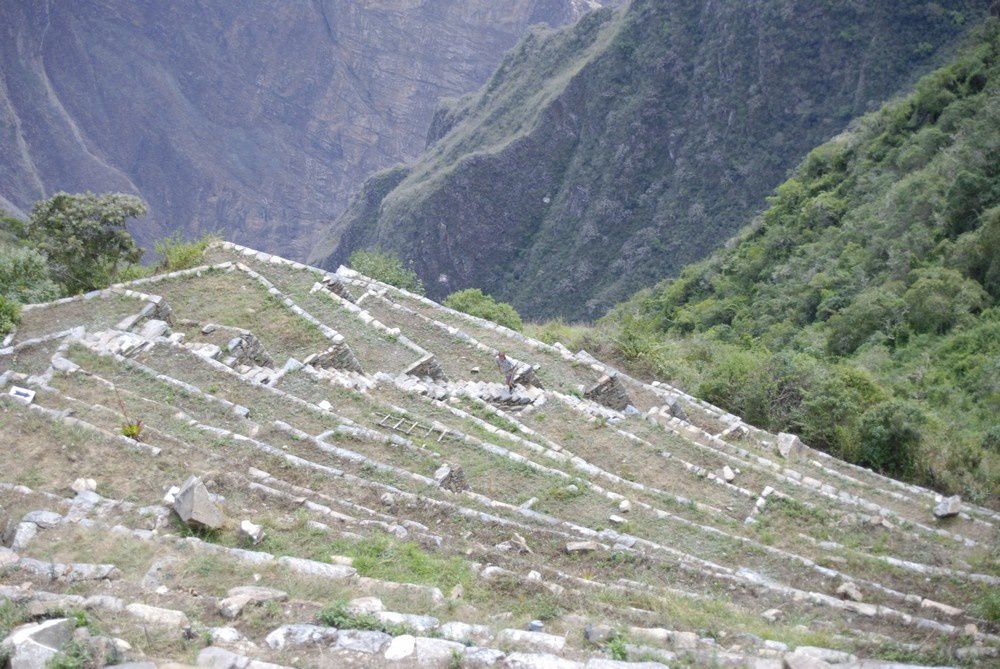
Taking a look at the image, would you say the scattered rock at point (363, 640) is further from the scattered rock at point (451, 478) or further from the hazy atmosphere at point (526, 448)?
the scattered rock at point (451, 478)

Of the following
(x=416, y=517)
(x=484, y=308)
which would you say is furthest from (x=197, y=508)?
(x=484, y=308)

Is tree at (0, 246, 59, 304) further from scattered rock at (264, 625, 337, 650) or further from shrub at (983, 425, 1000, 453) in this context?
shrub at (983, 425, 1000, 453)

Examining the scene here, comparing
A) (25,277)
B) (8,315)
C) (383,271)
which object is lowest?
(8,315)

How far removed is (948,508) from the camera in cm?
1420

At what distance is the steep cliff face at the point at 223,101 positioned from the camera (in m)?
152

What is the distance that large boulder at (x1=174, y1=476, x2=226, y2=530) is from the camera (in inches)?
400

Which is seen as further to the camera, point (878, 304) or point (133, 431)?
point (878, 304)

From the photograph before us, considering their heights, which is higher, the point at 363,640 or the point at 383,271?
the point at 383,271

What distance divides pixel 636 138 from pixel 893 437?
264ft

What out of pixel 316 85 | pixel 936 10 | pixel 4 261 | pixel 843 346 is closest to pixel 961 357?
pixel 843 346

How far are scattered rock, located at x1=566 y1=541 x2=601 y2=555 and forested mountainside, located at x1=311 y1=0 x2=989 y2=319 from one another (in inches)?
2731

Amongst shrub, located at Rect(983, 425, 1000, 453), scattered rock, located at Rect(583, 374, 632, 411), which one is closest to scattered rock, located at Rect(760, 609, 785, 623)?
scattered rock, located at Rect(583, 374, 632, 411)

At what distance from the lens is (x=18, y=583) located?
8.49 m

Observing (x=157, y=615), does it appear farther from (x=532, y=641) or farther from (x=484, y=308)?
(x=484, y=308)
